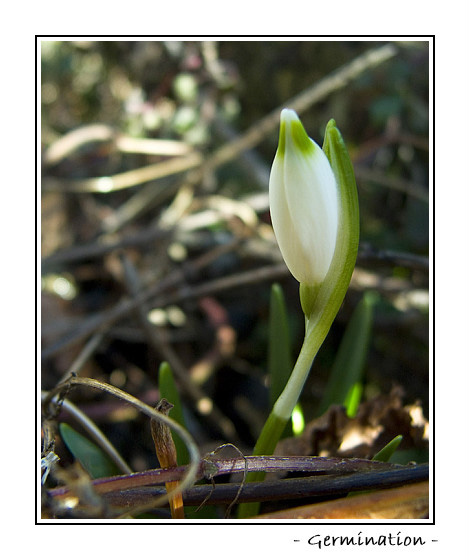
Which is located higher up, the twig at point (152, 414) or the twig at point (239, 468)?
the twig at point (152, 414)

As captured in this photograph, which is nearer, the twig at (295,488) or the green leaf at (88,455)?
the twig at (295,488)

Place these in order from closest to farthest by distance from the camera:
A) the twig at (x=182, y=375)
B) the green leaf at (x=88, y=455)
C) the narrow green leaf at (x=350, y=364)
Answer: the green leaf at (x=88, y=455)
the narrow green leaf at (x=350, y=364)
the twig at (x=182, y=375)

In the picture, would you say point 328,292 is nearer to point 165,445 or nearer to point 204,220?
point 165,445

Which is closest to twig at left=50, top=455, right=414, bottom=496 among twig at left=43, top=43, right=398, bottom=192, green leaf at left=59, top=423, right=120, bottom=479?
green leaf at left=59, top=423, right=120, bottom=479

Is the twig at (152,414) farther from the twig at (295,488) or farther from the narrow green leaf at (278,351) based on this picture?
the narrow green leaf at (278,351)

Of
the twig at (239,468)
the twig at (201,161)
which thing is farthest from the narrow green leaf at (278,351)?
the twig at (201,161)
